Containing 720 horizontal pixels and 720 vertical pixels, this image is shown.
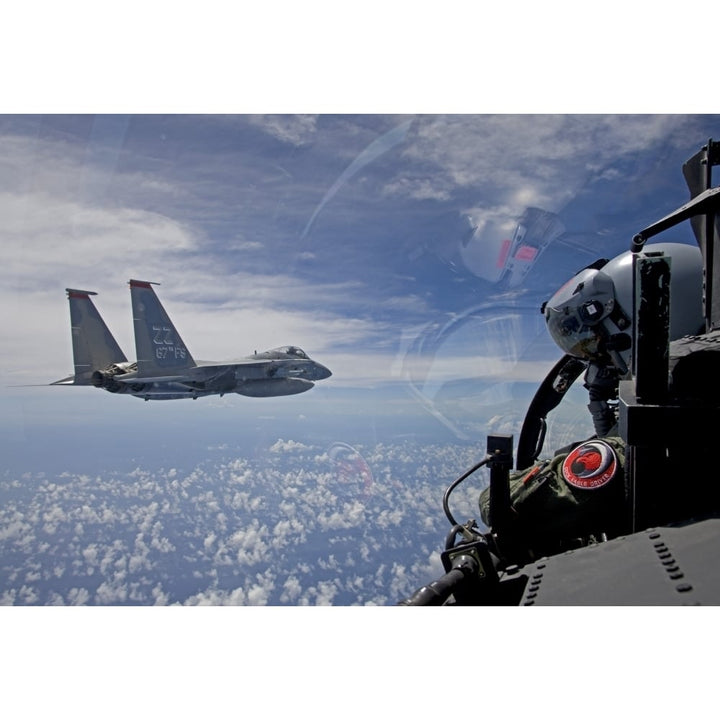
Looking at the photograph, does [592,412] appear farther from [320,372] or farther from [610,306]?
[320,372]

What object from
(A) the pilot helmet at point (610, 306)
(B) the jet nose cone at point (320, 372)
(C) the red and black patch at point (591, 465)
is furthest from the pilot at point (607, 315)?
(B) the jet nose cone at point (320, 372)

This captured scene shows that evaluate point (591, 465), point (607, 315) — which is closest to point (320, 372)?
point (607, 315)

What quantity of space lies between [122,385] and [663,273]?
20.5m

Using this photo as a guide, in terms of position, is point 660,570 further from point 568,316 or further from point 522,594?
point 568,316

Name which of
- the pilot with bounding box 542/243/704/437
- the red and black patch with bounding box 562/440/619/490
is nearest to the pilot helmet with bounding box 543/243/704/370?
the pilot with bounding box 542/243/704/437

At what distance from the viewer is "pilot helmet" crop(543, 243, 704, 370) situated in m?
3.13

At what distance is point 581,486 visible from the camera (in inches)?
95.2

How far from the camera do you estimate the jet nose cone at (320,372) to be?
23.9 meters

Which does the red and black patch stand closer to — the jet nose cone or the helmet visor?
the helmet visor

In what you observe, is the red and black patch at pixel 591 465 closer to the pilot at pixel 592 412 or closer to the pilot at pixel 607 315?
the pilot at pixel 592 412

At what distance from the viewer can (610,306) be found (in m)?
3.44

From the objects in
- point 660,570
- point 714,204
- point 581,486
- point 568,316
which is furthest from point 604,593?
point 568,316

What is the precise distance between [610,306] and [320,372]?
2090 cm

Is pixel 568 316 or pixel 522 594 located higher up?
pixel 568 316
